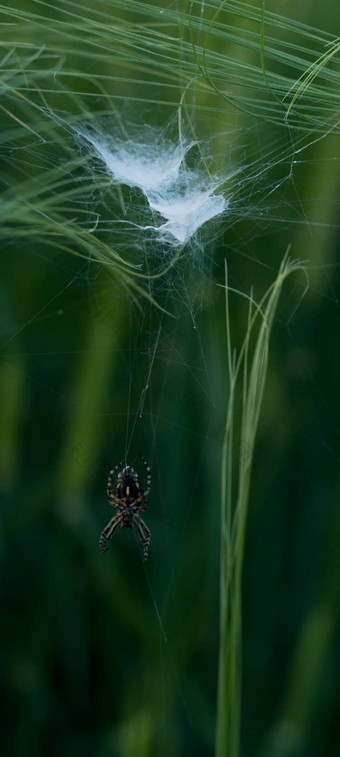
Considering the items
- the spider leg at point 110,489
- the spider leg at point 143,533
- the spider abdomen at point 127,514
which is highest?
→ the spider leg at point 110,489

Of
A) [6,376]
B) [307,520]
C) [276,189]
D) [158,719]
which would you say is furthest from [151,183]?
[158,719]

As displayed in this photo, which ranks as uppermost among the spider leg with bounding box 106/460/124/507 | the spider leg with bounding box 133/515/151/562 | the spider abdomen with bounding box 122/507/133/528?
the spider leg with bounding box 106/460/124/507

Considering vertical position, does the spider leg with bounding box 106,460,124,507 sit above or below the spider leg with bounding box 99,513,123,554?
above
